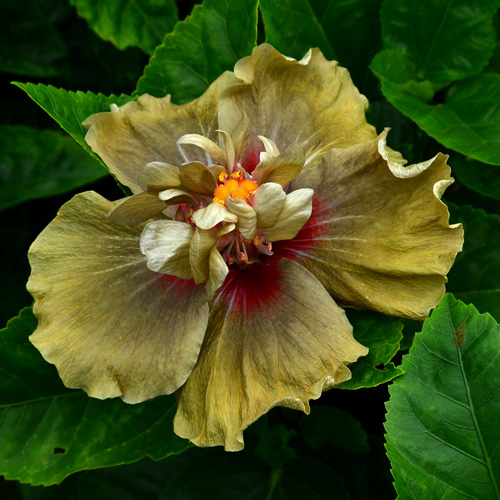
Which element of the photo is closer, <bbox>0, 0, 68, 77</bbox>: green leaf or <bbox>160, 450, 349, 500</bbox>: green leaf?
<bbox>160, 450, 349, 500</bbox>: green leaf

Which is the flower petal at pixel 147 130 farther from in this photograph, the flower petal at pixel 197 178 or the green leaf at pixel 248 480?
the green leaf at pixel 248 480

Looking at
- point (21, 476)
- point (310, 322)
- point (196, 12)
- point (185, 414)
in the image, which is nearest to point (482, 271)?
point (310, 322)

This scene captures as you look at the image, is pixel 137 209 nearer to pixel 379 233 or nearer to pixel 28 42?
pixel 379 233

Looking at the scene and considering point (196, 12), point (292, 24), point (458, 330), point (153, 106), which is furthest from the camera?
point (292, 24)

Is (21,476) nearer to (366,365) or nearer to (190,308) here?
(190,308)

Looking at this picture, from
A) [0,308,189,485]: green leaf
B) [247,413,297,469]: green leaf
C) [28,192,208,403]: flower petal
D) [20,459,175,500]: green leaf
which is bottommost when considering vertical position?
[20,459,175,500]: green leaf

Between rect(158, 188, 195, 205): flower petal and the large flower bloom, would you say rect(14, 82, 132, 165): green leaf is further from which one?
rect(158, 188, 195, 205): flower petal

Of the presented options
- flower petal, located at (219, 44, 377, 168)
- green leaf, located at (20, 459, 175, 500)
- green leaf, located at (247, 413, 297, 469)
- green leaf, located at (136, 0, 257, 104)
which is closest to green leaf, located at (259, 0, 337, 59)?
green leaf, located at (136, 0, 257, 104)
